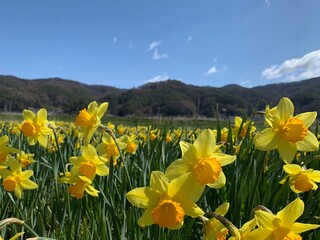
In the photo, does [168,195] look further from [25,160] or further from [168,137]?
[168,137]

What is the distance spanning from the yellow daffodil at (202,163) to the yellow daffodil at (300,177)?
52cm

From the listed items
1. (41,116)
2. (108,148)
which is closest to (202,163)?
(108,148)

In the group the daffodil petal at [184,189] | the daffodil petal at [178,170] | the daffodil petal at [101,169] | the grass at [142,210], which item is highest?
the daffodil petal at [178,170]

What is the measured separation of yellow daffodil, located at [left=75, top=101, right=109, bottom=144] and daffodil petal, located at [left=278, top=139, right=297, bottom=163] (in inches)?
32.8

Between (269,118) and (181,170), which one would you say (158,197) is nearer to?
(181,170)

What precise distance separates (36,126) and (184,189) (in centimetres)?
146

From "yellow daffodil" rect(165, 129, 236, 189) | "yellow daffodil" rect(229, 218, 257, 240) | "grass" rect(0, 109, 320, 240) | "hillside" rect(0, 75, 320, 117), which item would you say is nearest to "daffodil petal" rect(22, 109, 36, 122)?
"grass" rect(0, 109, 320, 240)

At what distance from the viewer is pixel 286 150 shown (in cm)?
132

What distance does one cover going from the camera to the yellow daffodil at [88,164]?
1.62 m

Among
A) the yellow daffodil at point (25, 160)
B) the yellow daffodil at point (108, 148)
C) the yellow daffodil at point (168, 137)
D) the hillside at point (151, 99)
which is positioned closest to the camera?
the yellow daffodil at point (108, 148)

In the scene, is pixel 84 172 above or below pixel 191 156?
below

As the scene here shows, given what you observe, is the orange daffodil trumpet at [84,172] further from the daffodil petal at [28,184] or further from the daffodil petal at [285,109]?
the daffodil petal at [285,109]

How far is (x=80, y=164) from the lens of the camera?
167 cm

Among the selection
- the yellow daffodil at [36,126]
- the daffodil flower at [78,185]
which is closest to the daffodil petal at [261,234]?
the daffodil flower at [78,185]
